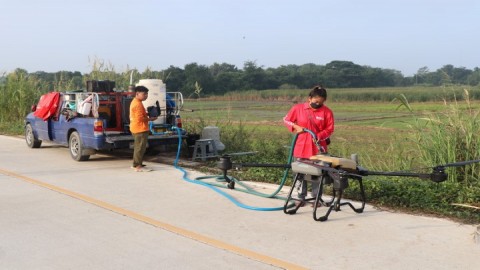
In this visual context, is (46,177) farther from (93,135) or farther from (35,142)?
(35,142)

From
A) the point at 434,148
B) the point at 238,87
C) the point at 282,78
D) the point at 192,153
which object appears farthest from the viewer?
the point at 282,78

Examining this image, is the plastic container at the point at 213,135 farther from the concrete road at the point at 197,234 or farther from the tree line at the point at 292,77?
the tree line at the point at 292,77

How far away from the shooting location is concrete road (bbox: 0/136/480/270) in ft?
15.6

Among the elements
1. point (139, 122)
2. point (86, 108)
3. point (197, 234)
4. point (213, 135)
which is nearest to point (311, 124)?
point (197, 234)

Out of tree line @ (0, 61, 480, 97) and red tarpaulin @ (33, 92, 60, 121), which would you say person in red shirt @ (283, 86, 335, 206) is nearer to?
red tarpaulin @ (33, 92, 60, 121)

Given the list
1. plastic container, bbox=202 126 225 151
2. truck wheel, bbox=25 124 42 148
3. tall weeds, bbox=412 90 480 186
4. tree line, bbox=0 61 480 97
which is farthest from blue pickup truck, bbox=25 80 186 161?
tree line, bbox=0 61 480 97

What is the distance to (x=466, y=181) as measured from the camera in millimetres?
7363

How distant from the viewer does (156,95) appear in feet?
38.0

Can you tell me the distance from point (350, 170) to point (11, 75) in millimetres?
18498

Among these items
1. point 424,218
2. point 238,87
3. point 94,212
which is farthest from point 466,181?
point 238,87

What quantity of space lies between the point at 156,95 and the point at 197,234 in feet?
21.1

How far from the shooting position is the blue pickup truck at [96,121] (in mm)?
10641

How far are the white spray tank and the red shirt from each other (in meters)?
5.63

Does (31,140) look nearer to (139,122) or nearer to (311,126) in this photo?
(139,122)
